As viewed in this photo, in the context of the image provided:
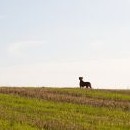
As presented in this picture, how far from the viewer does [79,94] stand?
47188 mm

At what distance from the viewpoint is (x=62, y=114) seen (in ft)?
99.5

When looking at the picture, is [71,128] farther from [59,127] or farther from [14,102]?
[14,102]

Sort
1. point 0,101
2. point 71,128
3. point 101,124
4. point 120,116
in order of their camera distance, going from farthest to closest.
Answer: point 0,101 < point 120,116 < point 101,124 < point 71,128

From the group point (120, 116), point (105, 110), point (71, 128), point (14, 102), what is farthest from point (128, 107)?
point (71, 128)

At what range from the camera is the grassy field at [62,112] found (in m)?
24.2

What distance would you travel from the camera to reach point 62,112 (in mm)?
31406

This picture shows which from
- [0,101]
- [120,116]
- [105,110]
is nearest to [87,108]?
[105,110]

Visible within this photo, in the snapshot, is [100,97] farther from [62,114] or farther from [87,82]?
[62,114]

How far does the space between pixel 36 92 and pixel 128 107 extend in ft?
31.8

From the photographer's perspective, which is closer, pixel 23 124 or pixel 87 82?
pixel 23 124

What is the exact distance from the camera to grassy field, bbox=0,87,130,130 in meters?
24.2

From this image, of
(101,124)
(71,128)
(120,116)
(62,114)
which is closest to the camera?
(71,128)

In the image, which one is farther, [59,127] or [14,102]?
[14,102]

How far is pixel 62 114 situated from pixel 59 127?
6861 millimetres
